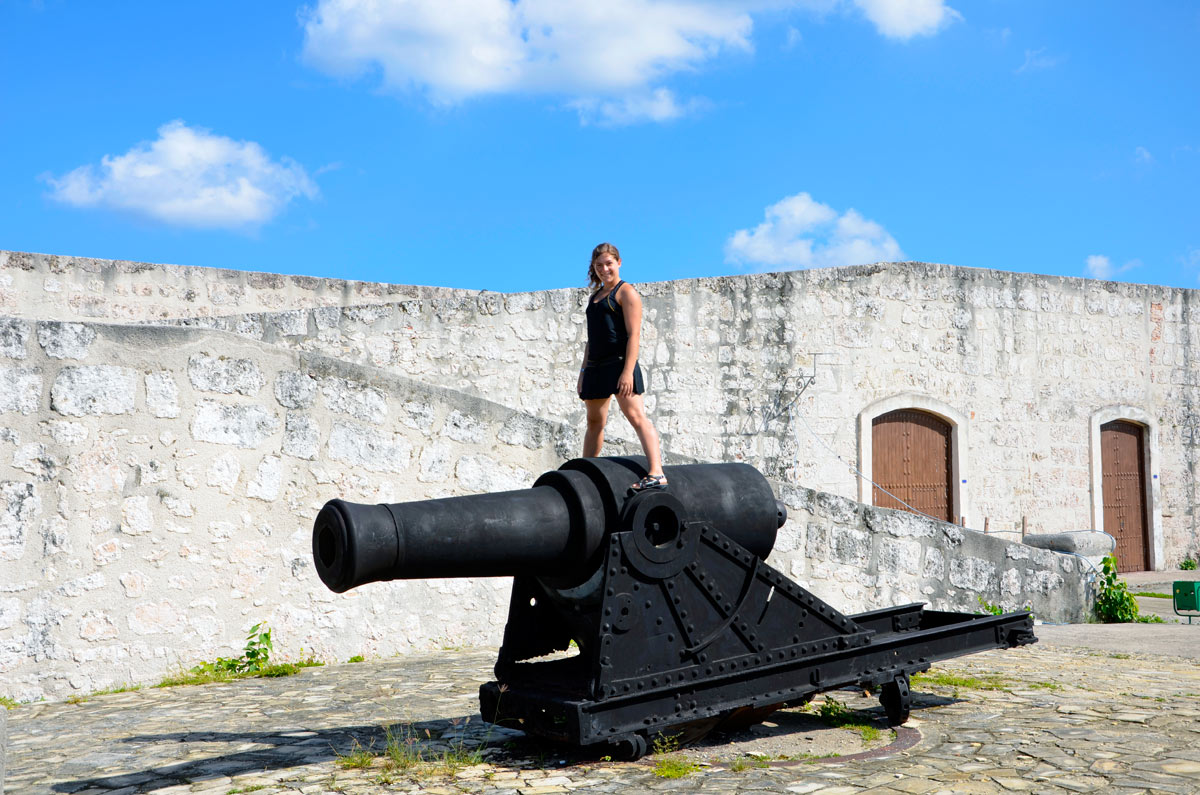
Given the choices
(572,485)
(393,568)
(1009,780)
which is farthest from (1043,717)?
(393,568)

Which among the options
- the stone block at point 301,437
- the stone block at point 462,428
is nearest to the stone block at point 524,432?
the stone block at point 462,428

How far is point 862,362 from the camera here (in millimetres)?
11805

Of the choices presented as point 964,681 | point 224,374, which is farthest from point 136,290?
point 964,681

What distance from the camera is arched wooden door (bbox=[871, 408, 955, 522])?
12.0 m

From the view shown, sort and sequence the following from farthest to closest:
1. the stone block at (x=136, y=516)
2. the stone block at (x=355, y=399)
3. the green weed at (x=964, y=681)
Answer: the stone block at (x=355, y=399) < the stone block at (x=136, y=516) < the green weed at (x=964, y=681)

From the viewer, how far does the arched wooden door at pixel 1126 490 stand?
534 inches

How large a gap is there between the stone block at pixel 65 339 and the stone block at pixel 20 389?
0.48ft

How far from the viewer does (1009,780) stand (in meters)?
3.38

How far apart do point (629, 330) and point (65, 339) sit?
10.7 ft

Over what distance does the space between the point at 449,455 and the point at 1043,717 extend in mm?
3816

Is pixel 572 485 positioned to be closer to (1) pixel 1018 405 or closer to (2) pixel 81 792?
(2) pixel 81 792

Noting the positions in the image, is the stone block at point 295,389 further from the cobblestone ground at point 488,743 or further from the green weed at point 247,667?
the cobblestone ground at point 488,743

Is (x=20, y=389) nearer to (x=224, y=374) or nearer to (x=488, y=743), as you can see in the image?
(x=224, y=374)

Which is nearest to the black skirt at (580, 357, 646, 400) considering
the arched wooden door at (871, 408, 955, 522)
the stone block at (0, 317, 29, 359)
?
the stone block at (0, 317, 29, 359)
